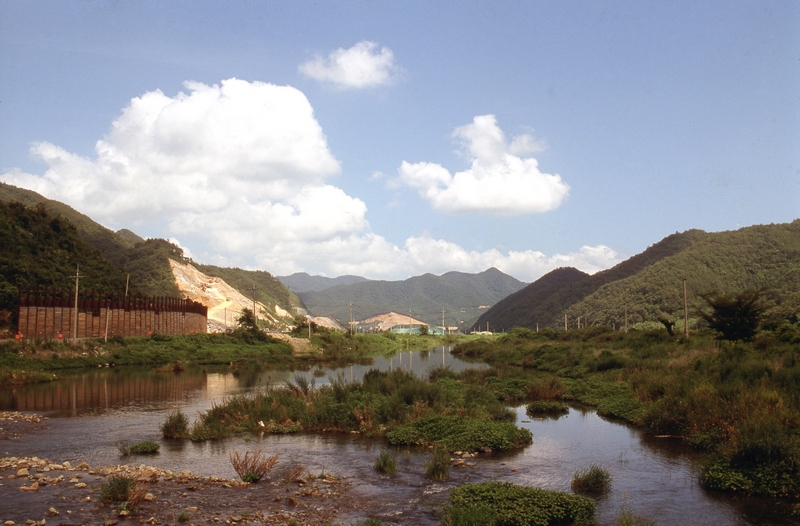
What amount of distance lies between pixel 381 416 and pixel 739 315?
72.4 feet

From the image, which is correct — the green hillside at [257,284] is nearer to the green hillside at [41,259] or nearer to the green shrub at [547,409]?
the green hillside at [41,259]

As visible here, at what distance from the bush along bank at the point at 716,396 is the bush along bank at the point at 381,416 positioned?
513cm

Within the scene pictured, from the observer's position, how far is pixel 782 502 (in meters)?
12.3

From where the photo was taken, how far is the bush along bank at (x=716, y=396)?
13.1m

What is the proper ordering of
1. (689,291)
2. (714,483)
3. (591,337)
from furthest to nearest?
(689,291) → (591,337) → (714,483)

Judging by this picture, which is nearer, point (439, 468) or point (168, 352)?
point (439, 468)

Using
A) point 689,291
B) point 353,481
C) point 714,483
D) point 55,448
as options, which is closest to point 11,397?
point 55,448

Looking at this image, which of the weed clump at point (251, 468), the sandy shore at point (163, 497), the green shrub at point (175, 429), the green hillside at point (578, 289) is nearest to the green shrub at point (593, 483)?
the sandy shore at point (163, 497)

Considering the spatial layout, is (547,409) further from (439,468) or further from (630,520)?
(630,520)

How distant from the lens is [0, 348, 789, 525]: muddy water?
12078 millimetres

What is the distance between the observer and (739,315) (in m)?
32.5

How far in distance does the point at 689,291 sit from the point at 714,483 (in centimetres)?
9230

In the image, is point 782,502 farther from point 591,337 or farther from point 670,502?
point 591,337

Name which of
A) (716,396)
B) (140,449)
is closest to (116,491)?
(140,449)
